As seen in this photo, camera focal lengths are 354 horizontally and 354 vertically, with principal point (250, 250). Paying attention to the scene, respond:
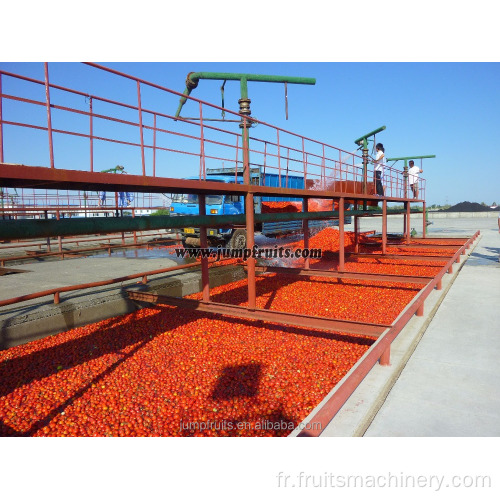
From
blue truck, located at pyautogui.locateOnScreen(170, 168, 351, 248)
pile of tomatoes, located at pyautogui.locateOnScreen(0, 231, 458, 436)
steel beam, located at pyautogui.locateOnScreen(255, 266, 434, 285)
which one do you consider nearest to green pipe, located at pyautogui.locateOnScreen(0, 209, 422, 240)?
pile of tomatoes, located at pyautogui.locateOnScreen(0, 231, 458, 436)

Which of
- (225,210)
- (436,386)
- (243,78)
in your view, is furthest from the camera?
(225,210)

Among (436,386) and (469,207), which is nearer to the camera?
(436,386)

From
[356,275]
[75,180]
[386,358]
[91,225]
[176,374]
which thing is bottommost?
[176,374]

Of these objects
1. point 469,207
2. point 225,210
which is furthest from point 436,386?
point 469,207

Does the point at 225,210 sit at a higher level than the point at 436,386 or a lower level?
higher

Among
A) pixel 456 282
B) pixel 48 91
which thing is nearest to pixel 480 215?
pixel 456 282

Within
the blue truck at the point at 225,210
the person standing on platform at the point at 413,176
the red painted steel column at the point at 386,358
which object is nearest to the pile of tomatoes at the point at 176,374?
the red painted steel column at the point at 386,358

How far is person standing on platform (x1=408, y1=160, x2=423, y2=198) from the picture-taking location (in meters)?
16.5

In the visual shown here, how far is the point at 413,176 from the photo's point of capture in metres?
16.7

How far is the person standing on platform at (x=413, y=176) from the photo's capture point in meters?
16.5

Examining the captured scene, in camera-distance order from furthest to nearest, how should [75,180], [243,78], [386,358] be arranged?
[243,78], [386,358], [75,180]

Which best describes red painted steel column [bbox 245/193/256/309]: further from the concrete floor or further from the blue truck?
the blue truck

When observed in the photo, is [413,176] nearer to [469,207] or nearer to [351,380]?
[351,380]

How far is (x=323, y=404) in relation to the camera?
2.65m
